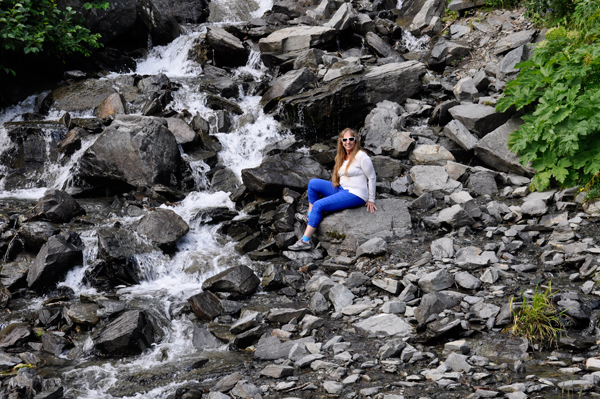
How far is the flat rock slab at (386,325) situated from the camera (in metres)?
5.67

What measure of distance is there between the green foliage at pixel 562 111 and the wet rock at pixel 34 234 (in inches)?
353

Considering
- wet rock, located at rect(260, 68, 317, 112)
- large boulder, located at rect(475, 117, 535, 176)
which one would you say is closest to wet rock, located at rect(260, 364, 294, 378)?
large boulder, located at rect(475, 117, 535, 176)

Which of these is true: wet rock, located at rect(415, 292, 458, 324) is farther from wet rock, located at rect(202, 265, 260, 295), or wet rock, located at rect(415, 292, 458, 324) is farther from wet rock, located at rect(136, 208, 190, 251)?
wet rock, located at rect(136, 208, 190, 251)

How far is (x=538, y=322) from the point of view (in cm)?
506

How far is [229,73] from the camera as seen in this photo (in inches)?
686

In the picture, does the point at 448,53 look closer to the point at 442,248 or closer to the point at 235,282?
the point at 442,248

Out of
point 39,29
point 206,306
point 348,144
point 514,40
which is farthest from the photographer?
point 514,40

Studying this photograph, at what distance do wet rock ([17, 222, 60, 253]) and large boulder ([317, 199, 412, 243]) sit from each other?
16.7 ft

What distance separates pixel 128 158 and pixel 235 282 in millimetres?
5053

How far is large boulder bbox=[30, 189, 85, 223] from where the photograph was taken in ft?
31.6

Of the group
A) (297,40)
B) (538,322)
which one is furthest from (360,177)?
(297,40)

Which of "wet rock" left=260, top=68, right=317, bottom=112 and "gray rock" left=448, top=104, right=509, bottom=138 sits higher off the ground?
"wet rock" left=260, top=68, right=317, bottom=112

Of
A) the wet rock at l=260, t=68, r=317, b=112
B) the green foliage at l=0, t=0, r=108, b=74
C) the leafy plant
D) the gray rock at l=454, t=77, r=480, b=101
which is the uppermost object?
the green foliage at l=0, t=0, r=108, b=74

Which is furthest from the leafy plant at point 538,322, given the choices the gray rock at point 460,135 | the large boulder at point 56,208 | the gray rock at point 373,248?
the large boulder at point 56,208
